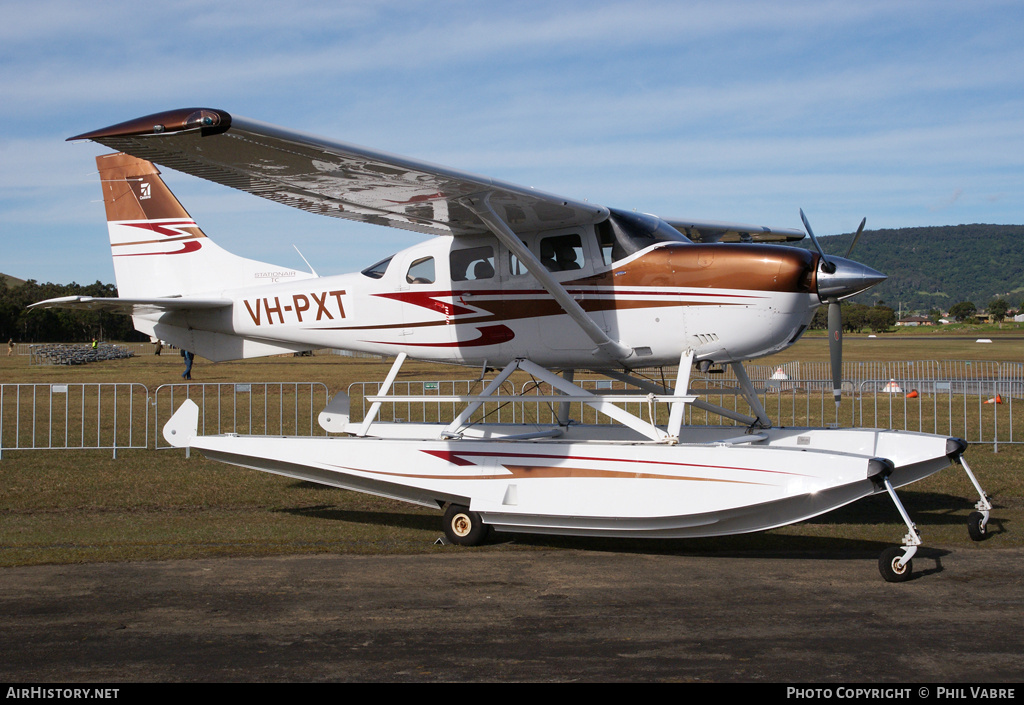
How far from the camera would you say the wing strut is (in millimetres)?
7863


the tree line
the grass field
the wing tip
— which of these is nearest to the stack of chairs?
the tree line

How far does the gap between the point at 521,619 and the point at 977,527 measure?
4759mm

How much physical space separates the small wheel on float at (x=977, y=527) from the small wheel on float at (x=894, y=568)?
1.75 metres

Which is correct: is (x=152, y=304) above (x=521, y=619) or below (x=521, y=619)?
above

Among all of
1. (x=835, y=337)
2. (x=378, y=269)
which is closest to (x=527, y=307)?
(x=378, y=269)

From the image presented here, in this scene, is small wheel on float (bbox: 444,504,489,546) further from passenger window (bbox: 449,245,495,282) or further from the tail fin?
the tail fin

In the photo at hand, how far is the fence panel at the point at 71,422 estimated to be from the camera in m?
14.2

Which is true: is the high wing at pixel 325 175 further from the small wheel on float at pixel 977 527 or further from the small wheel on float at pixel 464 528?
the small wheel on float at pixel 977 527

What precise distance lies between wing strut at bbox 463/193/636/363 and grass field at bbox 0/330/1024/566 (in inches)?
76.2

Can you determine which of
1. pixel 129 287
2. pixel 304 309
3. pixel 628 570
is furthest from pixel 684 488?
pixel 129 287

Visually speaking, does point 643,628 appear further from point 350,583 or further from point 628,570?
point 350,583

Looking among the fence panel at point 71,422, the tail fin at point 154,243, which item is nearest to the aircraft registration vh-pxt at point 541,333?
the tail fin at point 154,243

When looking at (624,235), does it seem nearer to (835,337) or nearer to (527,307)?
(527,307)

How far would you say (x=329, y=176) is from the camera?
741 centimetres
